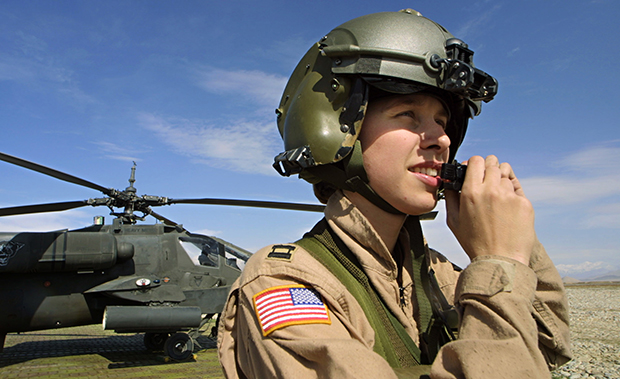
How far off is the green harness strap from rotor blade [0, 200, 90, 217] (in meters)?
6.58

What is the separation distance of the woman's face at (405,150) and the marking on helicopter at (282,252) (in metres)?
0.39

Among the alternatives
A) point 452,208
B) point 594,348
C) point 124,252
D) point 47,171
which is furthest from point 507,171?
point 594,348

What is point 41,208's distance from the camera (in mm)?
6973

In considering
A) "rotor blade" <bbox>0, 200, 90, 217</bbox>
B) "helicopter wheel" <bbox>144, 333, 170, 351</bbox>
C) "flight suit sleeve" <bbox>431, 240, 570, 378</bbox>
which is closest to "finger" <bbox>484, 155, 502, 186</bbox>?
"flight suit sleeve" <bbox>431, 240, 570, 378</bbox>

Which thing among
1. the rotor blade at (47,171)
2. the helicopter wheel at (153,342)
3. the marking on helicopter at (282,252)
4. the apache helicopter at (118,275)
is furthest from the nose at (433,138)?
the helicopter wheel at (153,342)

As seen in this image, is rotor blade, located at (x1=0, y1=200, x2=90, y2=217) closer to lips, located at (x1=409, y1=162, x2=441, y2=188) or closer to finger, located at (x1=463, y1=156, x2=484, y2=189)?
lips, located at (x1=409, y1=162, x2=441, y2=188)

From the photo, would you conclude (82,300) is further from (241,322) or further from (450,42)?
(450,42)

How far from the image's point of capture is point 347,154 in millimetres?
1577

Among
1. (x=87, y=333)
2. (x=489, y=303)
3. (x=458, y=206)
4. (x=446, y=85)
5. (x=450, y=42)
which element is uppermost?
(x=450, y=42)

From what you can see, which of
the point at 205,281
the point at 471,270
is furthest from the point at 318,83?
the point at 205,281

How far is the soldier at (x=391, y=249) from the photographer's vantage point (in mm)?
1064

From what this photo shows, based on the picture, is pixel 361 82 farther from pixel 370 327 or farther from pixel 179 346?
pixel 179 346

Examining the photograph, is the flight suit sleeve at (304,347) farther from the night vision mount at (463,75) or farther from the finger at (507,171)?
the night vision mount at (463,75)

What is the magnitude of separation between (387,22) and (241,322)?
4.09ft
